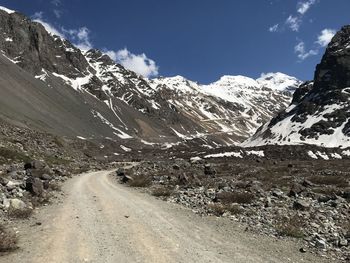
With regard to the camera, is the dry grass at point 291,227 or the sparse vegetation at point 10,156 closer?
the dry grass at point 291,227

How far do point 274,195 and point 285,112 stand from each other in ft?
557

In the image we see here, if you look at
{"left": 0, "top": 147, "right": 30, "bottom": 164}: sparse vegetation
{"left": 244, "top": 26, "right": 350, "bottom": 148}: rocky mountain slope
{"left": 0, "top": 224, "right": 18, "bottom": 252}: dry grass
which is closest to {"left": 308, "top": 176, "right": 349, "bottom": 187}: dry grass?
{"left": 0, "top": 224, "right": 18, "bottom": 252}: dry grass

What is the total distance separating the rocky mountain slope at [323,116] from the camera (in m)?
145

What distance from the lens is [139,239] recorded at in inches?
662

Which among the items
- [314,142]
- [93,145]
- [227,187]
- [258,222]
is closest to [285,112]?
[314,142]

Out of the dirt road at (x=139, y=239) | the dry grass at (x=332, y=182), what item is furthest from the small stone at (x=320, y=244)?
the dry grass at (x=332, y=182)

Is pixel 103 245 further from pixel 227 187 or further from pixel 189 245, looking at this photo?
pixel 227 187

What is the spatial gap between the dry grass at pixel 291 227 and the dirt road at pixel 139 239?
1.02m

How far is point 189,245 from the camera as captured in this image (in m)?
16.2

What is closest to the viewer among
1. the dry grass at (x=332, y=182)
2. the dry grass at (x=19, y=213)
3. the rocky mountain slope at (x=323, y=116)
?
the dry grass at (x=19, y=213)

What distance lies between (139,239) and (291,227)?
7069mm

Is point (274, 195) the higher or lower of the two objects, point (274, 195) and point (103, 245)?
the higher

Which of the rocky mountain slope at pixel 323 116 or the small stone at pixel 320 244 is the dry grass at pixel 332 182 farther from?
the rocky mountain slope at pixel 323 116

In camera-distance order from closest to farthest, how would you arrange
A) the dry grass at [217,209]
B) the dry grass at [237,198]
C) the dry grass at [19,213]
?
the dry grass at [19,213] → the dry grass at [217,209] → the dry grass at [237,198]
